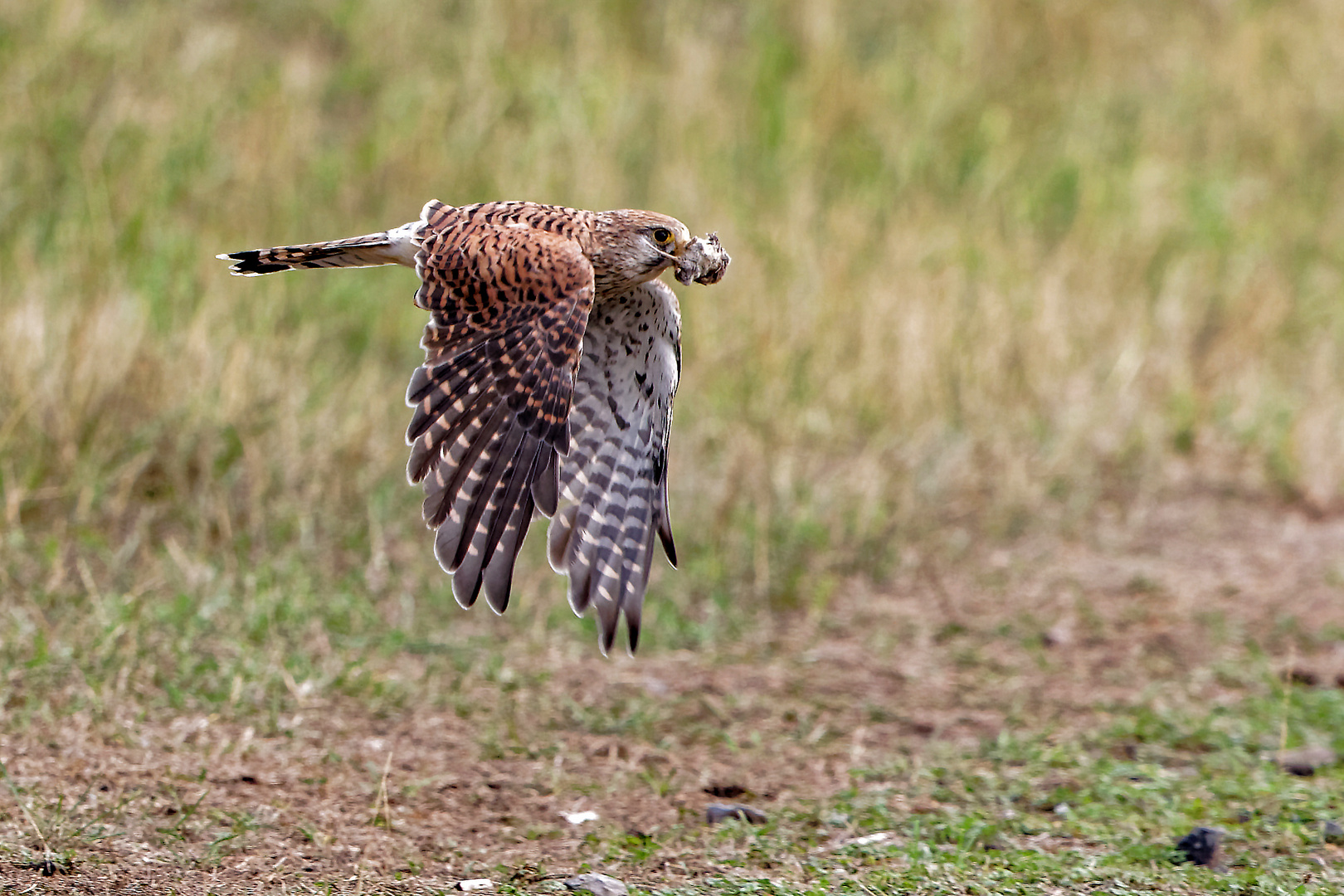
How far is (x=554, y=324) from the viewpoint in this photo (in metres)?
3.89

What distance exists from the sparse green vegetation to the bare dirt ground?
0.08ft

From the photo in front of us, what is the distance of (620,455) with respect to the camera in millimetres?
4703

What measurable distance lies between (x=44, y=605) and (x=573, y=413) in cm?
176

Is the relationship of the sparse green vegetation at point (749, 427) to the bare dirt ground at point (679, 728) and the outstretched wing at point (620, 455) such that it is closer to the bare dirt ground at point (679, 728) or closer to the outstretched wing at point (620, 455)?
the bare dirt ground at point (679, 728)

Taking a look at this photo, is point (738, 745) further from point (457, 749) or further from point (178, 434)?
point (178, 434)

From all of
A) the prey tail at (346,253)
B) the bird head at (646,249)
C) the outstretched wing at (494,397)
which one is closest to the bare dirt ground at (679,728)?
the outstretched wing at (494,397)

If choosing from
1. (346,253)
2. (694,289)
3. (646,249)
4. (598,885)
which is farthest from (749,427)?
(598,885)

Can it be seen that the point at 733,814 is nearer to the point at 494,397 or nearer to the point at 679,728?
the point at 679,728

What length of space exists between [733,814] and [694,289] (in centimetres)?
441

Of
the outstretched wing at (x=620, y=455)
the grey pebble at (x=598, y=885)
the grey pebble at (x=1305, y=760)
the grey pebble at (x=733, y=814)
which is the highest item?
the outstretched wing at (x=620, y=455)

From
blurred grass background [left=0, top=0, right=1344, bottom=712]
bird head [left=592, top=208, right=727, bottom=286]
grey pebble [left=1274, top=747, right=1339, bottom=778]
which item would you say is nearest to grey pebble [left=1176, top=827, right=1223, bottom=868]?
grey pebble [left=1274, top=747, right=1339, bottom=778]

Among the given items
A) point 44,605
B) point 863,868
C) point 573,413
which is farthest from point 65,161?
point 863,868

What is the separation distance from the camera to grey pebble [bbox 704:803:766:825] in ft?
13.4

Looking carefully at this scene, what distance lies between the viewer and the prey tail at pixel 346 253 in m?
4.32
